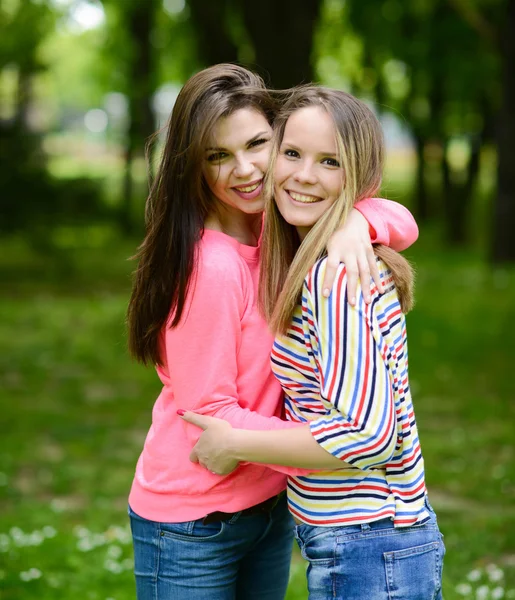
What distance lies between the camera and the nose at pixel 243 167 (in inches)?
93.0

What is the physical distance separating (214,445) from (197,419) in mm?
85

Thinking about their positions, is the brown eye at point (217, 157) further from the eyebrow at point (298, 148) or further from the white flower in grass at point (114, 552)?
the white flower in grass at point (114, 552)

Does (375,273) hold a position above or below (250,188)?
below

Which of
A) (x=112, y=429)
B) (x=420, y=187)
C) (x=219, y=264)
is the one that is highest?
(x=219, y=264)

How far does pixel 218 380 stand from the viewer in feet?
7.18

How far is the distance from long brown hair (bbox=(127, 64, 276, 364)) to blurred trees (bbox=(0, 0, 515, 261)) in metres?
7.76

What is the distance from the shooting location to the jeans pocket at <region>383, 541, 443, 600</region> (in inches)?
79.4

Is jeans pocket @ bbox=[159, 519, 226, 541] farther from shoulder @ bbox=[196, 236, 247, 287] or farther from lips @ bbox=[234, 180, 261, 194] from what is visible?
lips @ bbox=[234, 180, 261, 194]

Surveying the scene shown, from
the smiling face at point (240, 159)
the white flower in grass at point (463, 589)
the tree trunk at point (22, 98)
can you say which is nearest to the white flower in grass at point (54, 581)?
the white flower in grass at point (463, 589)

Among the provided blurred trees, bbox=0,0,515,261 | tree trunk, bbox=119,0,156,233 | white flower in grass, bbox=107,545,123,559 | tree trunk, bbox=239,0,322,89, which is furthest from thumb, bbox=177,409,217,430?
tree trunk, bbox=119,0,156,233

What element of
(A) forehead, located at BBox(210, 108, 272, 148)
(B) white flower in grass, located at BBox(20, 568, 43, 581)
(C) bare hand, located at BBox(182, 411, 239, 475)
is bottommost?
(B) white flower in grass, located at BBox(20, 568, 43, 581)

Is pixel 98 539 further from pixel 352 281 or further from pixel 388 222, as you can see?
pixel 352 281

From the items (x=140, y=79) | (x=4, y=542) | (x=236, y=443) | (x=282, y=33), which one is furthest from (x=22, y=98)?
(x=236, y=443)

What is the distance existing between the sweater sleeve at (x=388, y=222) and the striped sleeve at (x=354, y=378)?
27 centimetres
